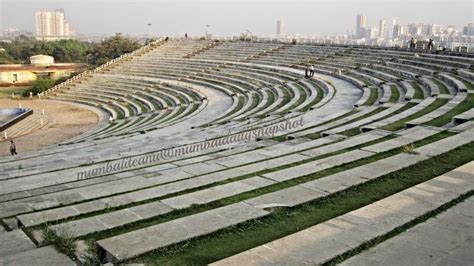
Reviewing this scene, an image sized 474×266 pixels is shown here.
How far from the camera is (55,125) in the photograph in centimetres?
3122

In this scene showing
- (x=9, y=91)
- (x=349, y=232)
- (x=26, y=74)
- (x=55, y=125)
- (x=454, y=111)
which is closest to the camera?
(x=349, y=232)

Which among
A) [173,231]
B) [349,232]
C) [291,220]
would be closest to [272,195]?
[291,220]

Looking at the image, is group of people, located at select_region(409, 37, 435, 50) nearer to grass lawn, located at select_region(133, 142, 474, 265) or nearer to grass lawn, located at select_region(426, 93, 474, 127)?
grass lawn, located at select_region(426, 93, 474, 127)

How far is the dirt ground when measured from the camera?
82.5 ft

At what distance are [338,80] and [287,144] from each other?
18537 millimetres

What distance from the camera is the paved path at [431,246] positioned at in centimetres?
450

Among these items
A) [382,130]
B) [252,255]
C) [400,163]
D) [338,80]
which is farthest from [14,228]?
[338,80]

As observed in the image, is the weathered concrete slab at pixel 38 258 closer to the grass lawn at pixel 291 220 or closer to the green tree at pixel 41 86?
the grass lawn at pixel 291 220

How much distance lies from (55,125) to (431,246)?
3020 centimetres

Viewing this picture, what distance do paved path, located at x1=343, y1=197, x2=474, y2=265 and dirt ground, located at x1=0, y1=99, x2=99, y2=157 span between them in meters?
21.6

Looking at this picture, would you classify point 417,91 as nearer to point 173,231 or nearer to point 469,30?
point 173,231

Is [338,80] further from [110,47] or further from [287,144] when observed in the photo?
[110,47]

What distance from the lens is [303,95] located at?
2478 centimetres

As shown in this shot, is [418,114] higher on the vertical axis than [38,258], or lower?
higher
